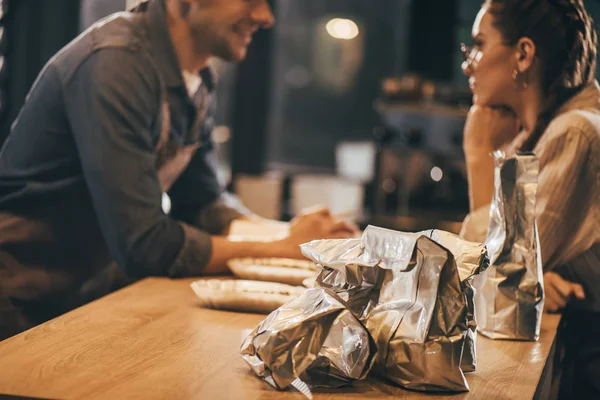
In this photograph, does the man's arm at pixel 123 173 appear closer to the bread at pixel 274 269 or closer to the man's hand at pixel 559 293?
the bread at pixel 274 269

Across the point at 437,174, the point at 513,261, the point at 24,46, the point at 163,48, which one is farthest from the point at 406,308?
the point at 437,174

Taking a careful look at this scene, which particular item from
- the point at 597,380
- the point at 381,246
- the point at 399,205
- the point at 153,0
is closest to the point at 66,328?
the point at 381,246

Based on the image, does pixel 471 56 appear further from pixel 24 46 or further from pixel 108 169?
pixel 24 46

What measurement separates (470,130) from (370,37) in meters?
5.06

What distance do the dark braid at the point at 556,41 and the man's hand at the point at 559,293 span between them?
295 millimetres

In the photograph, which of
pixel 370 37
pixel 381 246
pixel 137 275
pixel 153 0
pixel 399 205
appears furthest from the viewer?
pixel 370 37

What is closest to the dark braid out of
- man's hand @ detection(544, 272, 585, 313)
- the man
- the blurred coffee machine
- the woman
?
the woman

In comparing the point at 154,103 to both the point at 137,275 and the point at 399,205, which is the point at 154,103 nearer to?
the point at 137,275

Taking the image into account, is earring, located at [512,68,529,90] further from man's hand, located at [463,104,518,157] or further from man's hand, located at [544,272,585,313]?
man's hand, located at [544,272,585,313]

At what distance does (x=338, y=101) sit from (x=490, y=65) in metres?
5.12

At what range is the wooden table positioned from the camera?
0.89 metres

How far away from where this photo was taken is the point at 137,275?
5.53ft

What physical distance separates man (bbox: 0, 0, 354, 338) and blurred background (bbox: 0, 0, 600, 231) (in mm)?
861

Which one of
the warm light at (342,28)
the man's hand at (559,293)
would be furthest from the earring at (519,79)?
the warm light at (342,28)
